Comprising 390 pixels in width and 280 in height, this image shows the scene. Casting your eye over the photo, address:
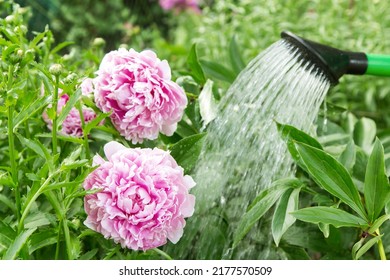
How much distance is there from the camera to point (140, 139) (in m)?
1.00

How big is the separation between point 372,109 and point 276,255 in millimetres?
938

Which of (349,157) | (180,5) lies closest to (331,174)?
(349,157)

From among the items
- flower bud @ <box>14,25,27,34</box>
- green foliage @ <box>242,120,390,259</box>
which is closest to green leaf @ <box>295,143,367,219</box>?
green foliage @ <box>242,120,390,259</box>

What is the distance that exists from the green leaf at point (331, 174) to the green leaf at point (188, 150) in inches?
5.6

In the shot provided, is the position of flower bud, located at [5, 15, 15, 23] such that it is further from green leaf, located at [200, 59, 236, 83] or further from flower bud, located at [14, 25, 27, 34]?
green leaf, located at [200, 59, 236, 83]

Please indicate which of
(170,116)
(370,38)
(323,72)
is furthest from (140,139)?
A: (370,38)

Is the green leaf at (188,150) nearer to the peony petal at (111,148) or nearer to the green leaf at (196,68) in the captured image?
the peony petal at (111,148)

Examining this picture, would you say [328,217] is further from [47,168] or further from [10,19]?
[10,19]

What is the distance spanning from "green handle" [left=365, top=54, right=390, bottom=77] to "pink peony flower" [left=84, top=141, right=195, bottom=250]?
20.3 inches

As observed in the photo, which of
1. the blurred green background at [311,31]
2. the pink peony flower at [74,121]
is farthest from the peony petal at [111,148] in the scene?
the blurred green background at [311,31]

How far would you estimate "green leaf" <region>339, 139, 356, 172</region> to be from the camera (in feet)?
3.43

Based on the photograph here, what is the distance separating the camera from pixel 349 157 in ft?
3.45

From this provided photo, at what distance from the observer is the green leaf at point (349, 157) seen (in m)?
1.04

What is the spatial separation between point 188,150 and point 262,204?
0.13m
